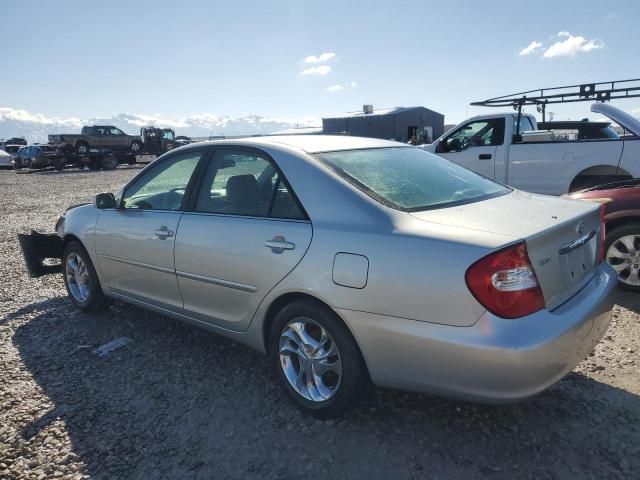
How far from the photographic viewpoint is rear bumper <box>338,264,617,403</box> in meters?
2.11

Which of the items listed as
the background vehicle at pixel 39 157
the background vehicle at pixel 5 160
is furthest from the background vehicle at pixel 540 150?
the background vehicle at pixel 5 160

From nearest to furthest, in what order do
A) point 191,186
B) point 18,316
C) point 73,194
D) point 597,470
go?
point 597,470 → point 191,186 → point 18,316 → point 73,194

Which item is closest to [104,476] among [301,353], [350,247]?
[301,353]

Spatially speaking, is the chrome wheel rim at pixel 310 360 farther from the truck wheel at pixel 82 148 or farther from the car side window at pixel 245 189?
the truck wheel at pixel 82 148

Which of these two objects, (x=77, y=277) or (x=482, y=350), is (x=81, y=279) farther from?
(x=482, y=350)

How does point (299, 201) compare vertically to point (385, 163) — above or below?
below

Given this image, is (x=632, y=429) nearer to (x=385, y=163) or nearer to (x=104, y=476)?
(x=385, y=163)

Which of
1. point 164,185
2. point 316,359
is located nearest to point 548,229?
point 316,359

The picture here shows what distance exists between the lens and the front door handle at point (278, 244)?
271 centimetres

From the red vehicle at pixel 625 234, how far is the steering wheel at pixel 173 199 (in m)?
3.66

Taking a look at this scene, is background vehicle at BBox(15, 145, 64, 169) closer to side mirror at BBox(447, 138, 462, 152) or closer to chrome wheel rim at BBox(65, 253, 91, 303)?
side mirror at BBox(447, 138, 462, 152)

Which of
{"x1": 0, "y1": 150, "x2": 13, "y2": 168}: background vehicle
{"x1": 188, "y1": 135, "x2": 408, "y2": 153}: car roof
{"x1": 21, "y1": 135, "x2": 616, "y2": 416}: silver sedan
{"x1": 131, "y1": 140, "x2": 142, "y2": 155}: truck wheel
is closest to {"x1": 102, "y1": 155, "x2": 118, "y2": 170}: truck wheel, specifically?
{"x1": 131, "y1": 140, "x2": 142, "y2": 155}: truck wheel

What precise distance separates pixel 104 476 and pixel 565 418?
246cm

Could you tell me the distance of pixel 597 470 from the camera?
2291mm
